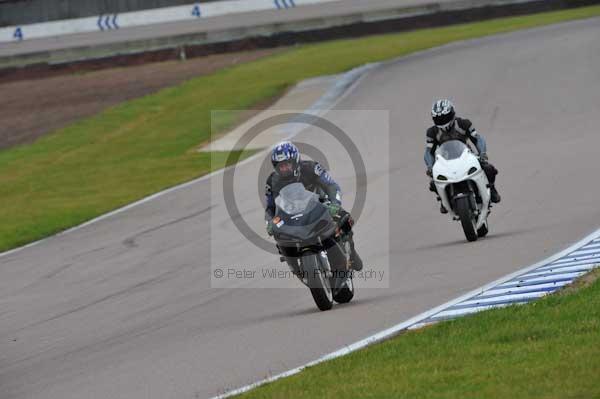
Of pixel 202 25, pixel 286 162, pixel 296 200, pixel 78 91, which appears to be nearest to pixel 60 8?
pixel 202 25

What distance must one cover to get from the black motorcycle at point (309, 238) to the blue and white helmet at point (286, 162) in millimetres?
151

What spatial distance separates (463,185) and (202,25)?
1209 inches

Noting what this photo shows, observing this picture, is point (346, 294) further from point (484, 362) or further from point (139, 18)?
point (139, 18)

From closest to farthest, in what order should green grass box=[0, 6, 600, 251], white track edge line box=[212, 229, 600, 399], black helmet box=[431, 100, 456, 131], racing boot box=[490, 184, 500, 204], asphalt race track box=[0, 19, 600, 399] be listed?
white track edge line box=[212, 229, 600, 399] < asphalt race track box=[0, 19, 600, 399] < black helmet box=[431, 100, 456, 131] < racing boot box=[490, 184, 500, 204] < green grass box=[0, 6, 600, 251]

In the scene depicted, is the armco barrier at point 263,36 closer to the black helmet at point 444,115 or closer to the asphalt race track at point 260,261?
the asphalt race track at point 260,261

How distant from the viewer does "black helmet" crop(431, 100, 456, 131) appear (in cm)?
1461

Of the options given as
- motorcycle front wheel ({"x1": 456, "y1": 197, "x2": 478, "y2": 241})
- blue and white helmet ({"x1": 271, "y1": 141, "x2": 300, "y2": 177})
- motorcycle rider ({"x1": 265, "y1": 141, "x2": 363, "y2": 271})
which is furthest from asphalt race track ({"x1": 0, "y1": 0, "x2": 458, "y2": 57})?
blue and white helmet ({"x1": 271, "y1": 141, "x2": 300, "y2": 177})

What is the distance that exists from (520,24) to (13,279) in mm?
26510

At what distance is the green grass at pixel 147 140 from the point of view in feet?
79.9

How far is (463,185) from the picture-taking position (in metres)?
14.4

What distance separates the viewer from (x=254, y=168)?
80.0 feet

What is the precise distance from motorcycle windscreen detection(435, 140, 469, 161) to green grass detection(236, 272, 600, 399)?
5046 millimetres

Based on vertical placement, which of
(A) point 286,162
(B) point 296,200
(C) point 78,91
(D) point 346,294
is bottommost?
(D) point 346,294

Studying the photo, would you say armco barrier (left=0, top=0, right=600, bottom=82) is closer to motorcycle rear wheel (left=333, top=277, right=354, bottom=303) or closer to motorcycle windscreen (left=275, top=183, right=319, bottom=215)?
motorcycle rear wheel (left=333, top=277, right=354, bottom=303)
